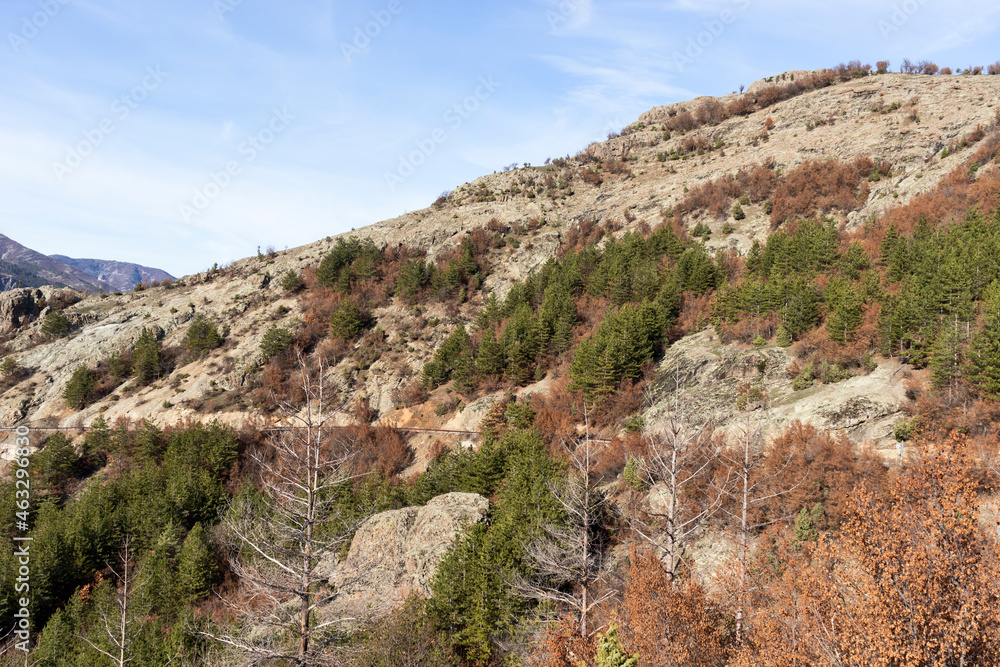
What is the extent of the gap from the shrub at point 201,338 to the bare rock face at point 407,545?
159ft

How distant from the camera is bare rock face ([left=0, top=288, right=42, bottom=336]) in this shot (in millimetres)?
74750

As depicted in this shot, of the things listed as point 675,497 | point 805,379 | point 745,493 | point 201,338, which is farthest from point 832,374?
point 201,338


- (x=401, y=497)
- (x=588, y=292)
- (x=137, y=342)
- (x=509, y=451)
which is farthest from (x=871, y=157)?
(x=137, y=342)

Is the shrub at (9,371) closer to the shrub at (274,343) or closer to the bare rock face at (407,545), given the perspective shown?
the shrub at (274,343)

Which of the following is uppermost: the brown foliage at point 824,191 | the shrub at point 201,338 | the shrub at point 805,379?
the brown foliage at point 824,191

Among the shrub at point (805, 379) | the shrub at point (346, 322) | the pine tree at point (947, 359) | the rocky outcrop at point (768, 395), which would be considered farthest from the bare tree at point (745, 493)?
the shrub at point (346, 322)

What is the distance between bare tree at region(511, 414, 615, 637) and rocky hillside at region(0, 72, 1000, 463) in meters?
12.6

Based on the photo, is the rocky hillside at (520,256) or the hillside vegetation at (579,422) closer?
the hillside vegetation at (579,422)

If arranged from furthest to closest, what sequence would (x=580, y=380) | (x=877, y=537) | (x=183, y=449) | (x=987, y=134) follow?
1. (x=987, y=134)
2. (x=183, y=449)
3. (x=580, y=380)
4. (x=877, y=537)

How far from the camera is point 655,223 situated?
66625mm

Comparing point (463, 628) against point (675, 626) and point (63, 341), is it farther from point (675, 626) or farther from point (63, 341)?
point (63, 341)

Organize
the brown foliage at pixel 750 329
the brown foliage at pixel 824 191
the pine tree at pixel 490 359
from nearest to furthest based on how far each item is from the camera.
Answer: the brown foliage at pixel 750 329, the pine tree at pixel 490 359, the brown foliage at pixel 824 191

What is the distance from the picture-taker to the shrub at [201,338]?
217ft

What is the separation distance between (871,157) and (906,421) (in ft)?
159
